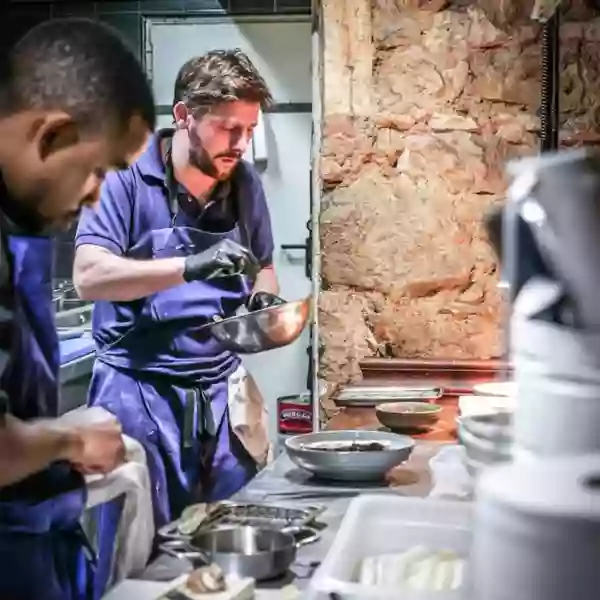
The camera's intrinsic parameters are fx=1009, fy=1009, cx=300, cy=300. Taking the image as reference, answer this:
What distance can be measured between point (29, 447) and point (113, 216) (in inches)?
24.4

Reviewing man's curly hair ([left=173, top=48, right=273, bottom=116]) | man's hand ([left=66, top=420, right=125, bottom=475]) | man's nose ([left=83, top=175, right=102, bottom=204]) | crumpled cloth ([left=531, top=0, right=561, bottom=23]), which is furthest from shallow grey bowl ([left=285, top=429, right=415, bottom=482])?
crumpled cloth ([left=531, top=0, right=561, bottom=23])

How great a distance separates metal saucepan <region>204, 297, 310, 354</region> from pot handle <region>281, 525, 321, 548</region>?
107cm

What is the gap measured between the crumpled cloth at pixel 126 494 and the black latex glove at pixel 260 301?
39 centimetres

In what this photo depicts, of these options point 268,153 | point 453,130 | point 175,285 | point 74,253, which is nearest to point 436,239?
point 453,130

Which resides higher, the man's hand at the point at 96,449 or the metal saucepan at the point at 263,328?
the metal saucepan at the point at 263,328

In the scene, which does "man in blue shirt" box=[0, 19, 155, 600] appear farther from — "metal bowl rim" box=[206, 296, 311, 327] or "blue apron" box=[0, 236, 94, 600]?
"metal bowl rim" box=[206, 296, 311, 327]

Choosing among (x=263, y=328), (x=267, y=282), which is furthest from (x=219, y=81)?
(x=263, y=328)

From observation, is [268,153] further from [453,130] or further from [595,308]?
[595,308]

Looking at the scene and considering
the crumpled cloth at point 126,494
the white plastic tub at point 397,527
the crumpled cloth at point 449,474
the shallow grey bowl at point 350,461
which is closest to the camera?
the white plastic tub at point 397,527

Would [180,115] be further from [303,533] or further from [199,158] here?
[303,533]

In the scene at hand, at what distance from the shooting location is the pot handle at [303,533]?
1.16 meters

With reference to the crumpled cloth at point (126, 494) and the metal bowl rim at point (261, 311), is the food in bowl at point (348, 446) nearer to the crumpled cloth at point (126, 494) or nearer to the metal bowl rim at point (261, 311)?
the crumpled cloth at point (126, 494)

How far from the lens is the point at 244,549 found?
110 cm

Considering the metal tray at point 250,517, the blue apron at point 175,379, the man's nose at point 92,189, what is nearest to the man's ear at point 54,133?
the man's nose at point 92,189
